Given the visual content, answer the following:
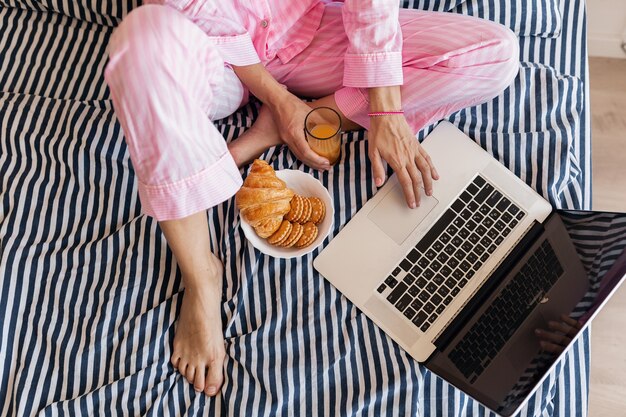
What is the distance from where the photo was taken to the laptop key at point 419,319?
108cm

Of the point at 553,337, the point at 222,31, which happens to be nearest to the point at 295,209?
the point at 222,31

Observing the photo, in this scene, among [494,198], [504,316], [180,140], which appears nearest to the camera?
[180,140]

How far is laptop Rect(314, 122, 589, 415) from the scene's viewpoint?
Result: 102cm

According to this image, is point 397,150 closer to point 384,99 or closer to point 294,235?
point 384,99

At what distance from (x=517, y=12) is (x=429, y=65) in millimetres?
285

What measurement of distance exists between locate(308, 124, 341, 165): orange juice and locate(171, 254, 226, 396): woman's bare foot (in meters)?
0.29

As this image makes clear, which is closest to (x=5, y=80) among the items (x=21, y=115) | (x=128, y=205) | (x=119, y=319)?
(x=21, y=115)

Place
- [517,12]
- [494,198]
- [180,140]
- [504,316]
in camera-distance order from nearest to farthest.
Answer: [180,140] → [504,316] → [494,198] → [517,12]

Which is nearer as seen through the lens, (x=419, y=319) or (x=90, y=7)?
(x=419, y=319)

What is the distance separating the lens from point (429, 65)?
1.14 m

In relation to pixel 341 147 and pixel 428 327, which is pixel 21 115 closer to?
pixel 341 147

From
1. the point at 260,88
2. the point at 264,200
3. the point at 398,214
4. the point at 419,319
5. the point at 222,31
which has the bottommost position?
the point at 419,319

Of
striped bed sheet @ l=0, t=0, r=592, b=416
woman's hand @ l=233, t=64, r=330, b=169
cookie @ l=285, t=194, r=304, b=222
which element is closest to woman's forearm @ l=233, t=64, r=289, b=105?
woman's hand @ l=233, t=64, r=330, b=169

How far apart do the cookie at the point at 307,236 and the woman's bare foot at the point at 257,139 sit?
0.67ft
